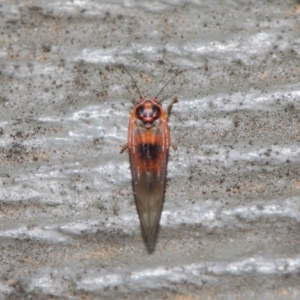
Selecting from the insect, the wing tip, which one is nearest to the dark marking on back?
the insect

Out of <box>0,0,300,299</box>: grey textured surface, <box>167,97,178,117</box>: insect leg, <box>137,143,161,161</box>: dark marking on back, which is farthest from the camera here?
<box>167,97,178,117</box>: insect leg

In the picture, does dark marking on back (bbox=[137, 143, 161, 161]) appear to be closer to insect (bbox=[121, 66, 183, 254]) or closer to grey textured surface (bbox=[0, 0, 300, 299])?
insect (bbox=[121, 66, 183, 254])

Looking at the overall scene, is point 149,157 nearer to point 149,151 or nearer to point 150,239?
point 149,151

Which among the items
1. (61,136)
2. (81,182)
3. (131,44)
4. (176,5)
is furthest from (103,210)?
(176,5)

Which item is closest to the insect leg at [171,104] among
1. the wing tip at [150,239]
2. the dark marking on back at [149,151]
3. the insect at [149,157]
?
the insect at [149,157]

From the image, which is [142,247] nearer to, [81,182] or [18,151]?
[81,182]
